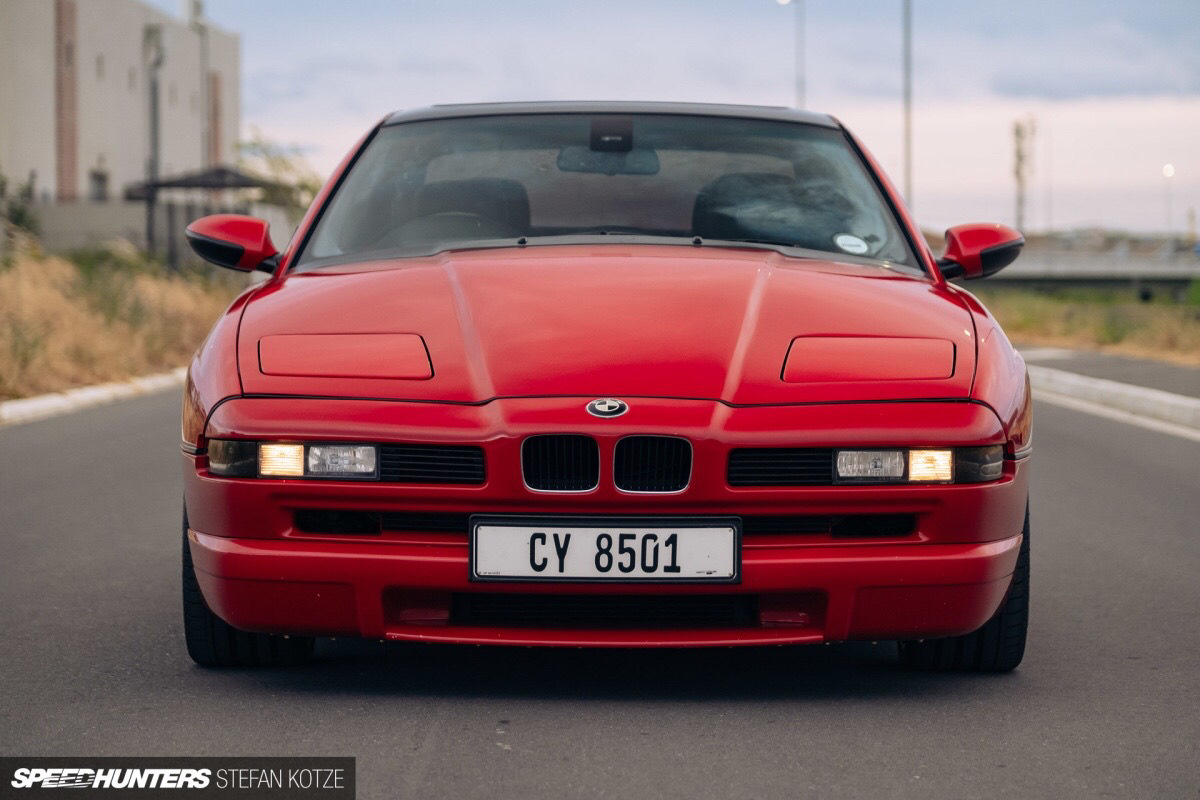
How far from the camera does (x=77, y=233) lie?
4759 centimetres

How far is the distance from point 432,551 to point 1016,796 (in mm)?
1292

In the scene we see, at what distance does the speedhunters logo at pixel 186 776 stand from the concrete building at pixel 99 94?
39113 mm

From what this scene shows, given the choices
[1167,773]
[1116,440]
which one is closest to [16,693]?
[1167,773]

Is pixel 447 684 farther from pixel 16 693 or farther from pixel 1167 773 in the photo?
pixel 1167 773

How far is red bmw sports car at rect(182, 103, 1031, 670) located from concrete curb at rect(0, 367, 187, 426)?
900cm

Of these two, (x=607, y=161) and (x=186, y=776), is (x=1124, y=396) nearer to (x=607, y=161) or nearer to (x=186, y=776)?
(x=607, y=161)

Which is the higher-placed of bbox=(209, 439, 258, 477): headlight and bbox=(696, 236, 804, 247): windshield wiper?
bbox=(696, 236, 804, 247): windshield wiper

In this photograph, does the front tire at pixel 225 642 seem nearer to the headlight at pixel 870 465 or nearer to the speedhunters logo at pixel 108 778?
the speedhunters logo at pixel 108 778

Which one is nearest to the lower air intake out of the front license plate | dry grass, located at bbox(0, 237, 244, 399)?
the front license plate

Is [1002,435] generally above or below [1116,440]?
above

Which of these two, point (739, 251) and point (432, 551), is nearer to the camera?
point (432, 551)

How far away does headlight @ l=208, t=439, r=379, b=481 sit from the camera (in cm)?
364

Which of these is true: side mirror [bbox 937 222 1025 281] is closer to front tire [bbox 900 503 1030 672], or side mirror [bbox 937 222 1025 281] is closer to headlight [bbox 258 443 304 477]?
front tire [bbox 900 503 1030 672]

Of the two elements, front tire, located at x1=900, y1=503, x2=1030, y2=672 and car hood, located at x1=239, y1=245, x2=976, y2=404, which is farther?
front tire, located at x1=900, y1=503, x2=1030, y2=672
